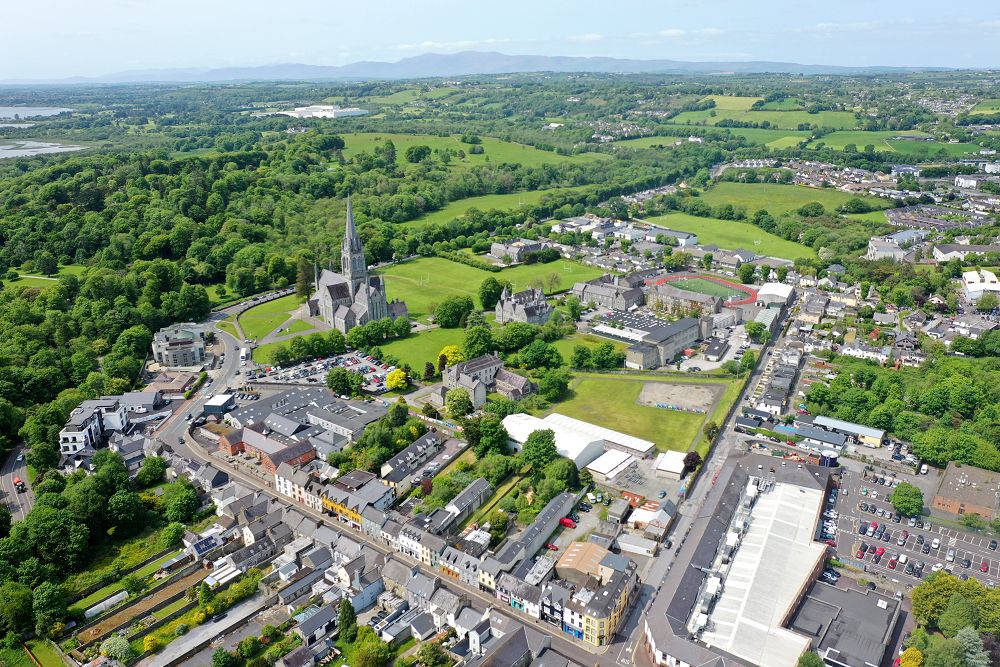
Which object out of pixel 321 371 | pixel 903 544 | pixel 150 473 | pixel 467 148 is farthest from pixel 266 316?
pixel 467 148

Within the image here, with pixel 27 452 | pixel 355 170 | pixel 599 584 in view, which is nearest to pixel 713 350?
pixel 599 584

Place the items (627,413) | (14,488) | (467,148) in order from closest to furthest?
(14,488), (627,413), (467,148)

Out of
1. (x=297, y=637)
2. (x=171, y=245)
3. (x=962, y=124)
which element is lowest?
(x=297, y=637)

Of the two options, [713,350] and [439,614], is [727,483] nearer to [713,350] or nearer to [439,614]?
[439,614]

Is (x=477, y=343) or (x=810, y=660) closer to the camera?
(x=810, y=660)

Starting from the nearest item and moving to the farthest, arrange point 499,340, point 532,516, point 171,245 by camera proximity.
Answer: point 532,516
point 499,340
point 171,245

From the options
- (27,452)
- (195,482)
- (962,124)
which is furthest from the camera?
(962,124)

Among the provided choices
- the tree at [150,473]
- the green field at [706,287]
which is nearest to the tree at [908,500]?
the green field at [706,287]

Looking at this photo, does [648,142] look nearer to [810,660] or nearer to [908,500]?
[908,500]
